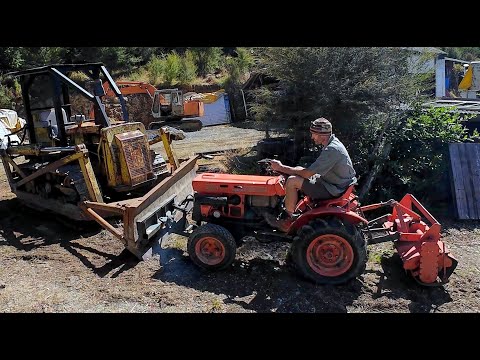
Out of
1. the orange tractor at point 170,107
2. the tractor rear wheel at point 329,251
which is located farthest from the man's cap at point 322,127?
the orange tractor at point 170,107

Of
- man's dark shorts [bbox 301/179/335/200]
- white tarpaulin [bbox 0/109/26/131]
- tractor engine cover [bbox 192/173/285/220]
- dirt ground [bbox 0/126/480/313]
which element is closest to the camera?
dirt ground [bbox 0/126/480/313]

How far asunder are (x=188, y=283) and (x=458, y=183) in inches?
180

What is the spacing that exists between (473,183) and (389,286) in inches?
124

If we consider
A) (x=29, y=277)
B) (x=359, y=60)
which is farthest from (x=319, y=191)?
(x=359, y=60)

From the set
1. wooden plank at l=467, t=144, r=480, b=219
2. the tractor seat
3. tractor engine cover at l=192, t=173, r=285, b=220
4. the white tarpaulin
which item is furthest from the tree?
the white tarpaulin

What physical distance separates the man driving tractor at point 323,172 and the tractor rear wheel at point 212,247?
0.73 m

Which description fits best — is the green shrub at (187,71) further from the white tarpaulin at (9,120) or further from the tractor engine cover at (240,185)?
the tractor engine cover at (240,185)

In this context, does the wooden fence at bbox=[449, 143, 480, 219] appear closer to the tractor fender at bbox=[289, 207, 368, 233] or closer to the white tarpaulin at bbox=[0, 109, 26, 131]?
the tractor fender at bbox=[289, 207, 368, 233]

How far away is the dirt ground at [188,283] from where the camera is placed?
4.34m

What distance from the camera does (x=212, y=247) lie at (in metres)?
4.93

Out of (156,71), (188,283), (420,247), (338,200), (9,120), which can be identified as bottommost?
(188,283)

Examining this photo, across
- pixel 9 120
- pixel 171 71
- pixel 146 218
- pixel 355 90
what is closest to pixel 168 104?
pixel 9 120

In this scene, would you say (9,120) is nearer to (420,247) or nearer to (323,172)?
(323,172)

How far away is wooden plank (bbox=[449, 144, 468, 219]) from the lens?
6699 mm
